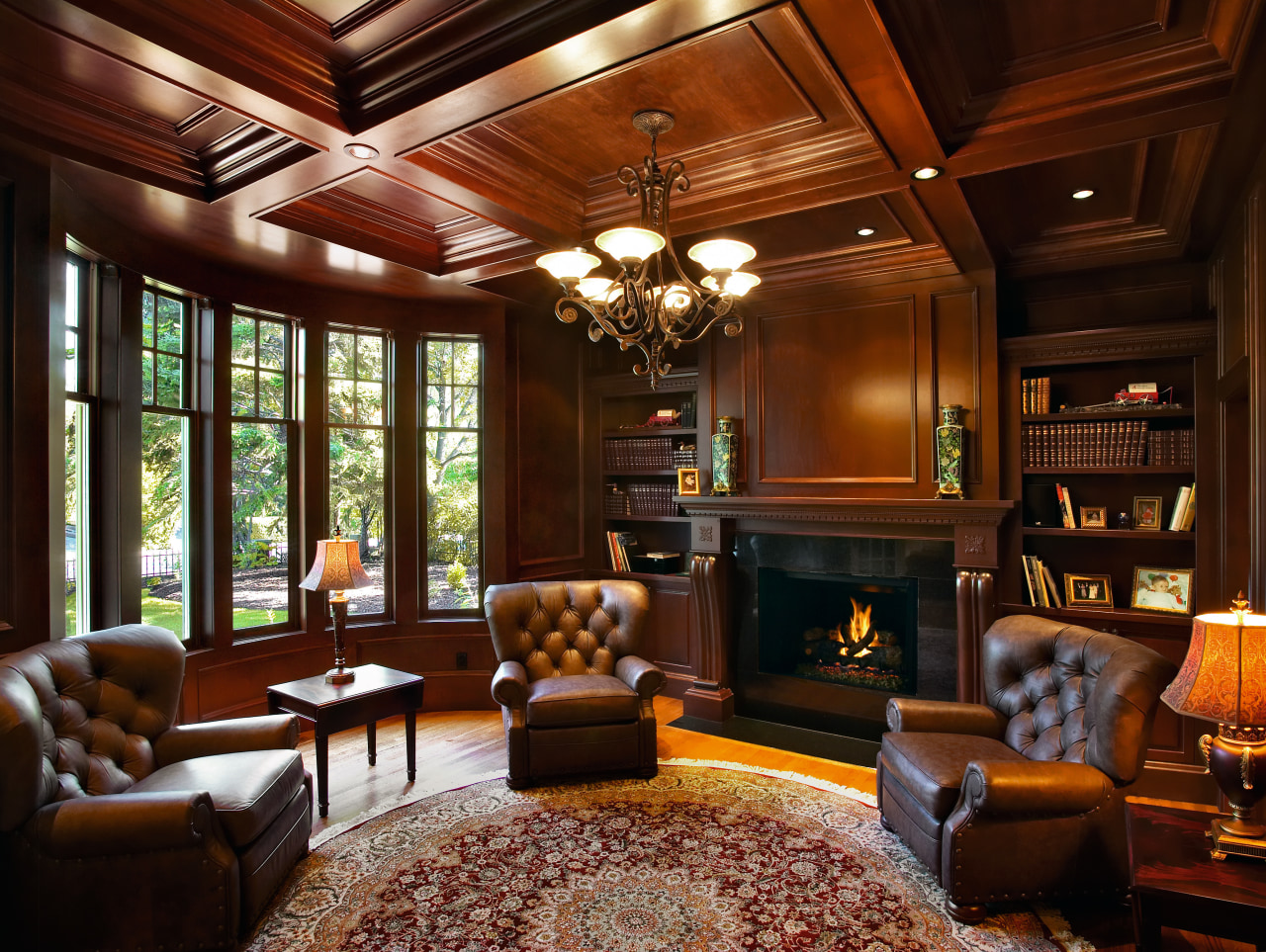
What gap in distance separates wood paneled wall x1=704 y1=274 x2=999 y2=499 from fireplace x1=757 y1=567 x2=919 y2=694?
2.30 ft

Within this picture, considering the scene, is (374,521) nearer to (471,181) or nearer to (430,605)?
(430,605)

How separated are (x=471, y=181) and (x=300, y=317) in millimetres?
2064

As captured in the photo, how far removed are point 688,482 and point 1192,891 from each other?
136 inches

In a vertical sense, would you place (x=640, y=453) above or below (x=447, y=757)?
above

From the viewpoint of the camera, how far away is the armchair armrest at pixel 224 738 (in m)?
2.83

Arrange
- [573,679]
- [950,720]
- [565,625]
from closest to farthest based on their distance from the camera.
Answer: [950,720] < [573,679] < [565,625]

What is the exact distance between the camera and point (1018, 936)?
2.42 m

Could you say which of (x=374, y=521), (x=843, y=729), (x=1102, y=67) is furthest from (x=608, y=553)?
(x=1102, y=67)

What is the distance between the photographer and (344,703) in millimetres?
3355

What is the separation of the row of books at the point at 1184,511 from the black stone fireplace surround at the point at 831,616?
43.7 inches

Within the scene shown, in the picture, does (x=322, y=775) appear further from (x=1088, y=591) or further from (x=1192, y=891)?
(x=1088, y=591)

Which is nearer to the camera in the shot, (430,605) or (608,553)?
(430,605)

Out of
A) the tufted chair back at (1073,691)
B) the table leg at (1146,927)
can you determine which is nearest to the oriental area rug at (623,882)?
the table leg at (1146,927)

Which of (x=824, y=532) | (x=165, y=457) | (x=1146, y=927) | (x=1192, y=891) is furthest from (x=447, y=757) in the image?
(x=1192, y=891)
